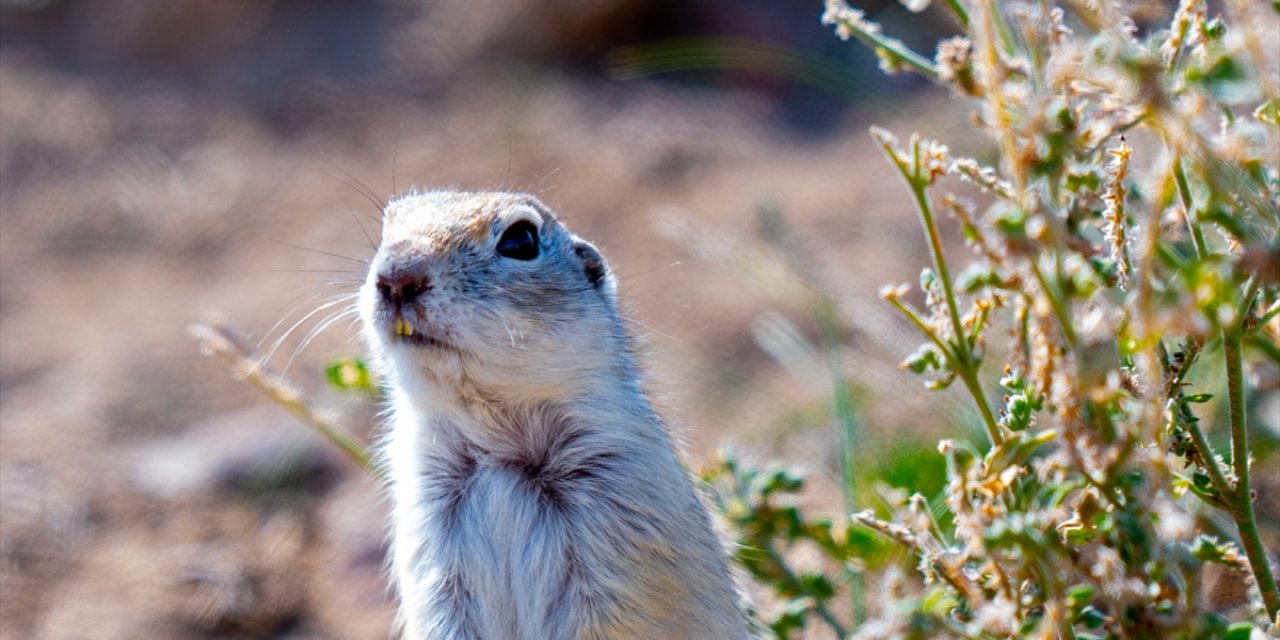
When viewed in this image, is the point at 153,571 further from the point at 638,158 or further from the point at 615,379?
the point at 638,158

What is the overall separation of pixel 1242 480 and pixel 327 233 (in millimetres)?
5137

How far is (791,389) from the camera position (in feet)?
18.9

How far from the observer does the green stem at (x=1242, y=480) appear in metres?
2.35

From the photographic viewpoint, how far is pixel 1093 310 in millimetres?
1898

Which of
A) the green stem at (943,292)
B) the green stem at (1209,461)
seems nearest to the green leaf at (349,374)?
the green stem at (943,292)

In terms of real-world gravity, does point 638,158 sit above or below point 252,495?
above

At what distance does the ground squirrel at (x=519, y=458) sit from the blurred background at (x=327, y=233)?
1.90 ft

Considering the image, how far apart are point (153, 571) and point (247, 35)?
4.16m

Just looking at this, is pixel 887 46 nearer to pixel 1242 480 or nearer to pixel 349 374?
pixel 1242 480

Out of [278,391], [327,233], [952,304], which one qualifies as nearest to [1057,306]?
[952,304]

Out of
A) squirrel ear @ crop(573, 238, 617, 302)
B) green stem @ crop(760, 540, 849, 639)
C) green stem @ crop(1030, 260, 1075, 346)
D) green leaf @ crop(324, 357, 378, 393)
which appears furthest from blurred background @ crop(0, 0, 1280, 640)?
green stem @ crop(1030, 260, 1075, 346)

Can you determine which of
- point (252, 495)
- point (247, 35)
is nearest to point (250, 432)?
point (252, 495)

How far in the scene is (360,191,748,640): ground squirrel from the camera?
3.22 meters

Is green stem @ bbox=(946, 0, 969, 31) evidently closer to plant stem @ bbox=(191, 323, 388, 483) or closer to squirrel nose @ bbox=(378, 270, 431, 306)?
squirrel nose @ bbox=(378, 270, 431, 306)
